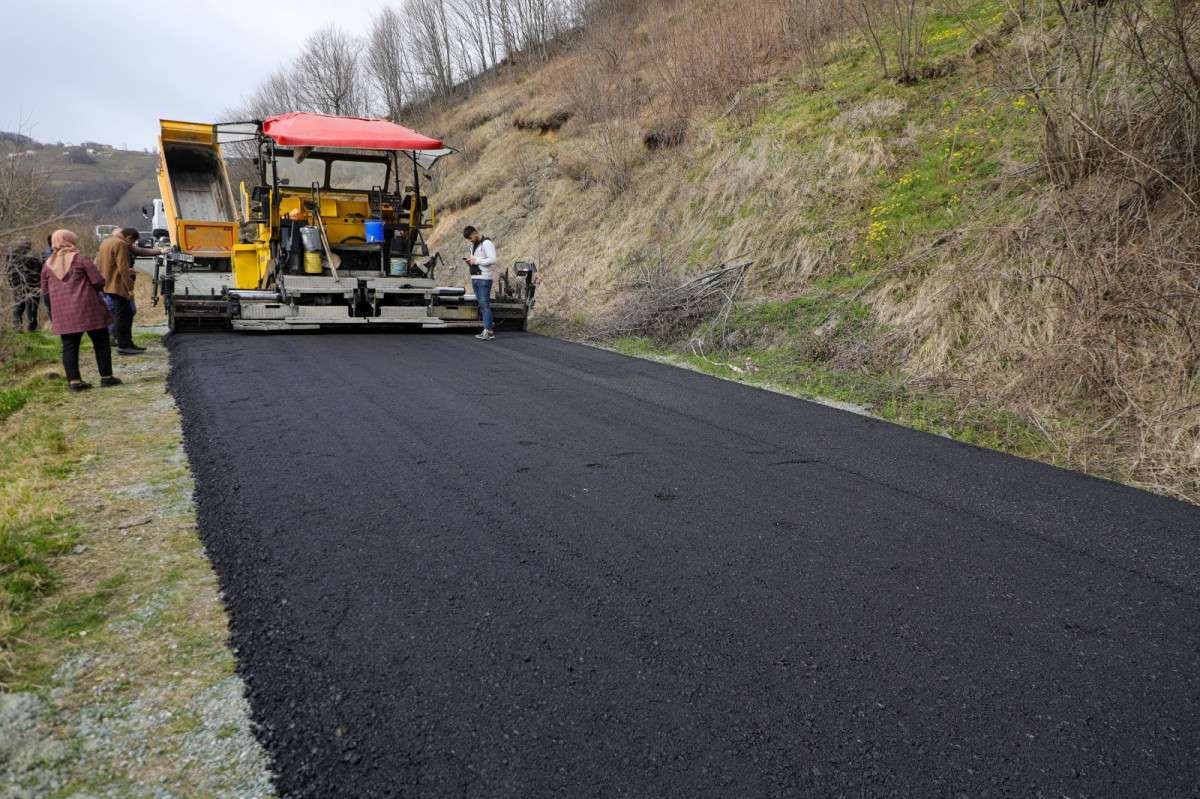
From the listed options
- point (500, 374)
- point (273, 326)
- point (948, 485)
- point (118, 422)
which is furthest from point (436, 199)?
point (948, 485)

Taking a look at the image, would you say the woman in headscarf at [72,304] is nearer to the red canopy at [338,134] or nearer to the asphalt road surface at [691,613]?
the asphalt road surface at [691,613]

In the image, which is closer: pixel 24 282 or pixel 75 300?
pixel 75 300

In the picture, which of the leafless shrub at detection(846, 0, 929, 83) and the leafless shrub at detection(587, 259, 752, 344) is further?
the leafless shrub at detection(846, 0, 929, 83)

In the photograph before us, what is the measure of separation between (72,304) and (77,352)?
0.46m

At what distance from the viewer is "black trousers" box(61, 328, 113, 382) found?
22.7 feet

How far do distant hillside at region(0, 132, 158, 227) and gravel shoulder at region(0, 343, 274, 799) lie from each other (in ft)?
11.6

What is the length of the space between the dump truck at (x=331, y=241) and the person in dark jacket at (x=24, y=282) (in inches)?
71.3

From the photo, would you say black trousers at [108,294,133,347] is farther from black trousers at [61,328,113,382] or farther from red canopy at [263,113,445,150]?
red canopy at [263,113,445,150]

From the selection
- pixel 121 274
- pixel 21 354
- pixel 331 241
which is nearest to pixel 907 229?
pixel 331 241

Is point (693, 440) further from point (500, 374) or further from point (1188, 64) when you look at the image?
point (1188, 64)

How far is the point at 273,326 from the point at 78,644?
8457mm

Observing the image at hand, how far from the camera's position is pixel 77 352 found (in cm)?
691

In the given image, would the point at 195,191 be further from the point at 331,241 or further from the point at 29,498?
the point at 29,498

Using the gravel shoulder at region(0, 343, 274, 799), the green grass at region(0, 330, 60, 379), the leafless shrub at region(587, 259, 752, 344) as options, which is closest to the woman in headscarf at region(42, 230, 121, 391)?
the green grass at region(0, 330, 60, 379)
